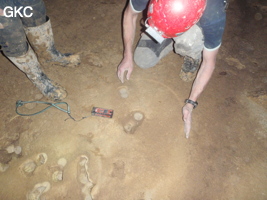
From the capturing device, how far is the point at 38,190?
148cm

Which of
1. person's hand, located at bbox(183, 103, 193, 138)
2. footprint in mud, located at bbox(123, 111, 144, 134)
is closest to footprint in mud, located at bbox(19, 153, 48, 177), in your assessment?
footprint in mud, located at bbox(123, 111, 144, 134)

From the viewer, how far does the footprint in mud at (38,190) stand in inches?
57.6

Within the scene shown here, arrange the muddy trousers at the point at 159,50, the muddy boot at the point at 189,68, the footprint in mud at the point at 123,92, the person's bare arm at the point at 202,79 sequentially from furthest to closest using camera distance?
1. the muddy boot at the point at 189,68
2. the footprint in mud at the point at 123,92
3. the muddy trousers at the point at 159,50
4. the person's bare arm at the point at 202,79

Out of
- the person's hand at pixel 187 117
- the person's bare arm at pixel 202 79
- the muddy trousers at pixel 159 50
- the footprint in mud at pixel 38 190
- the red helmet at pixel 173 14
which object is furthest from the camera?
the muddy trousers at pixel 159 50

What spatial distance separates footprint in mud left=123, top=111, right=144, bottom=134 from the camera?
1791 mm

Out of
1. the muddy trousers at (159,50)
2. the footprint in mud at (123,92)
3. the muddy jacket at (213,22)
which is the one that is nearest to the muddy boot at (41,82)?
the footprint in mud at (123,92)

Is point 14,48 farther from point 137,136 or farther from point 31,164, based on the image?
point 137,136

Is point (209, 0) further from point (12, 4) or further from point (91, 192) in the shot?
point (91, 192)

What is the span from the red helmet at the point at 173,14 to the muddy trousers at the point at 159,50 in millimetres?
585

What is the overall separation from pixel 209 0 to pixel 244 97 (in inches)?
48.7

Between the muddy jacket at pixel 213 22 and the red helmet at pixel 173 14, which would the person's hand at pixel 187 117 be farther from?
the red helmet at pixel 173 14

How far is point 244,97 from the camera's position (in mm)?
2082

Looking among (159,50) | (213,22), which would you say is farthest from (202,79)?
(159,50)

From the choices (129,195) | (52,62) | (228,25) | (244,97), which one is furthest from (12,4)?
(228,25)
